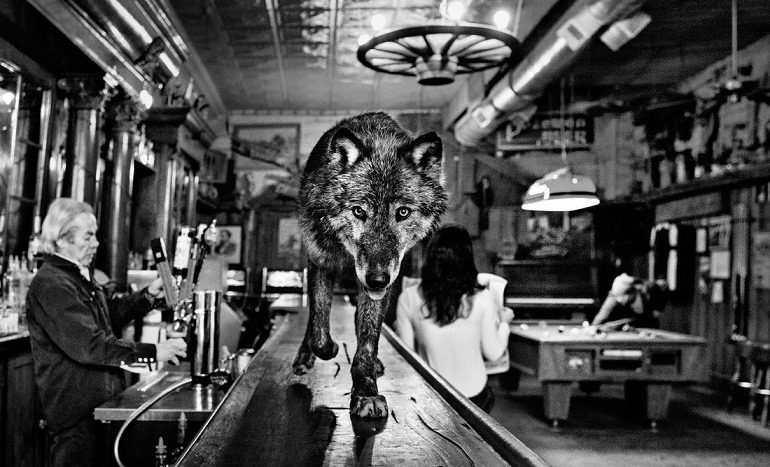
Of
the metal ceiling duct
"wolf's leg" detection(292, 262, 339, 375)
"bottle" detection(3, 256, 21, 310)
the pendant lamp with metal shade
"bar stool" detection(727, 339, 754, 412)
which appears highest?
the metal ceiling duct

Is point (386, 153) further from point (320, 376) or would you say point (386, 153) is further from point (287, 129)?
point (287, 129)

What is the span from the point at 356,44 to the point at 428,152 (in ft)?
26.9

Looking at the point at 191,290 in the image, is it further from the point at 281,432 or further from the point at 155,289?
the point at 281,432

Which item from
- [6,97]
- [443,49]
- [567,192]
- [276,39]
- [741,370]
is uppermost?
[276,39]

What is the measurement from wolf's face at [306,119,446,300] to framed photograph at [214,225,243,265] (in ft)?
37.5

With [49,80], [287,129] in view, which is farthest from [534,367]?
[287,129]

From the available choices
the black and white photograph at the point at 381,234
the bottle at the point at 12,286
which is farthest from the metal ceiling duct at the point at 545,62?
the bottle at the point at 12,286

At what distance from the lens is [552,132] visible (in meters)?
10.7

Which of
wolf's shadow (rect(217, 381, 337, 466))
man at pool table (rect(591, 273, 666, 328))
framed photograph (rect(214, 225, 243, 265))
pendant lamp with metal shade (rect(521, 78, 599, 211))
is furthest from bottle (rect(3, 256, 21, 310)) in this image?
framed photograph (rect(214, 225, 243, 265))

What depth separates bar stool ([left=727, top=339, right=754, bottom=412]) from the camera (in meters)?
6.58

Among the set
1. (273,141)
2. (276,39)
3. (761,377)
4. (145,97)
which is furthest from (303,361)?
(273,141)

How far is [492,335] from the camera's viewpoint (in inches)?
126

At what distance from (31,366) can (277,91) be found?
27.5 feet

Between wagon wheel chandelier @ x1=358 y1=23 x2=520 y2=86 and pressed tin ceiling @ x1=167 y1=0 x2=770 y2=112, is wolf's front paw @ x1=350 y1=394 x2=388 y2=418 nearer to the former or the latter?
wagon wheel chandelier @ x1=358 y1=23 x2=520 y2=86
